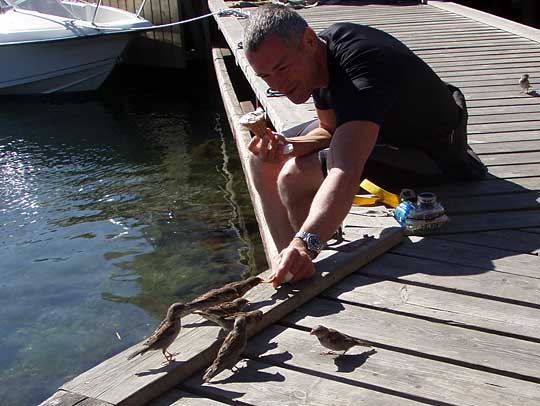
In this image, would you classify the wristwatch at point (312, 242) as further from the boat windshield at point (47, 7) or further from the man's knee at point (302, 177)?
the boat windshield at point (47, 7)

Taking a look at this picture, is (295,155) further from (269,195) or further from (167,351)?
(167,351)

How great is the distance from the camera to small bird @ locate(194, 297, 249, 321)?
Answer: 126 inches

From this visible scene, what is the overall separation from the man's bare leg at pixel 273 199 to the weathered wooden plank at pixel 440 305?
663mm

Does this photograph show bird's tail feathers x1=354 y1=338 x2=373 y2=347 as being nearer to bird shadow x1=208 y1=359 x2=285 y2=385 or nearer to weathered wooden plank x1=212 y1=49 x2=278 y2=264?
bird shadow x1=208 y1=359 x2=285 y2=385

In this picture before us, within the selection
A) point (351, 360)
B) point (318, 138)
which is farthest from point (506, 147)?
point (351, 360)

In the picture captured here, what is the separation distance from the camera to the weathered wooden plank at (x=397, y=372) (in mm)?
2764

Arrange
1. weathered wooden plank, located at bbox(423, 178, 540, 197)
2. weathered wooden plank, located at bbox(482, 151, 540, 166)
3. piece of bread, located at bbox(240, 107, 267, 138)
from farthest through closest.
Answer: weathered wooden plank, located at bbox(482, 151, 540, 166)
weathered wooden plank, located at bbox(423, 178, 540, 197)
piece of bread, located at bbox(240, 107, 267, 138)

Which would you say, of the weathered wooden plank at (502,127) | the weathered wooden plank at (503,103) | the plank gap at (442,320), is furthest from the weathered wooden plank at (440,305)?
the weathered wooden plank at (503,103)

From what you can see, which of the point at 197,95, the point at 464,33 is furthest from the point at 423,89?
the point at 197,95

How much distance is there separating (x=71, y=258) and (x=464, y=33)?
5.91 meters

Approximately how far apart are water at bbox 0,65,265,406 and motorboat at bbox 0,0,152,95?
120 centimetres

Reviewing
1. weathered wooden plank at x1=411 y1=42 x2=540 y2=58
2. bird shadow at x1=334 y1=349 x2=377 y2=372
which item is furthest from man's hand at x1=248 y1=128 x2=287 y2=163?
weathered wooden plank at x1=411 y1=42 x2=540 y2=58

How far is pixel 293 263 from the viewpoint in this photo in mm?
3465

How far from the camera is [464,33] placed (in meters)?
10.8
